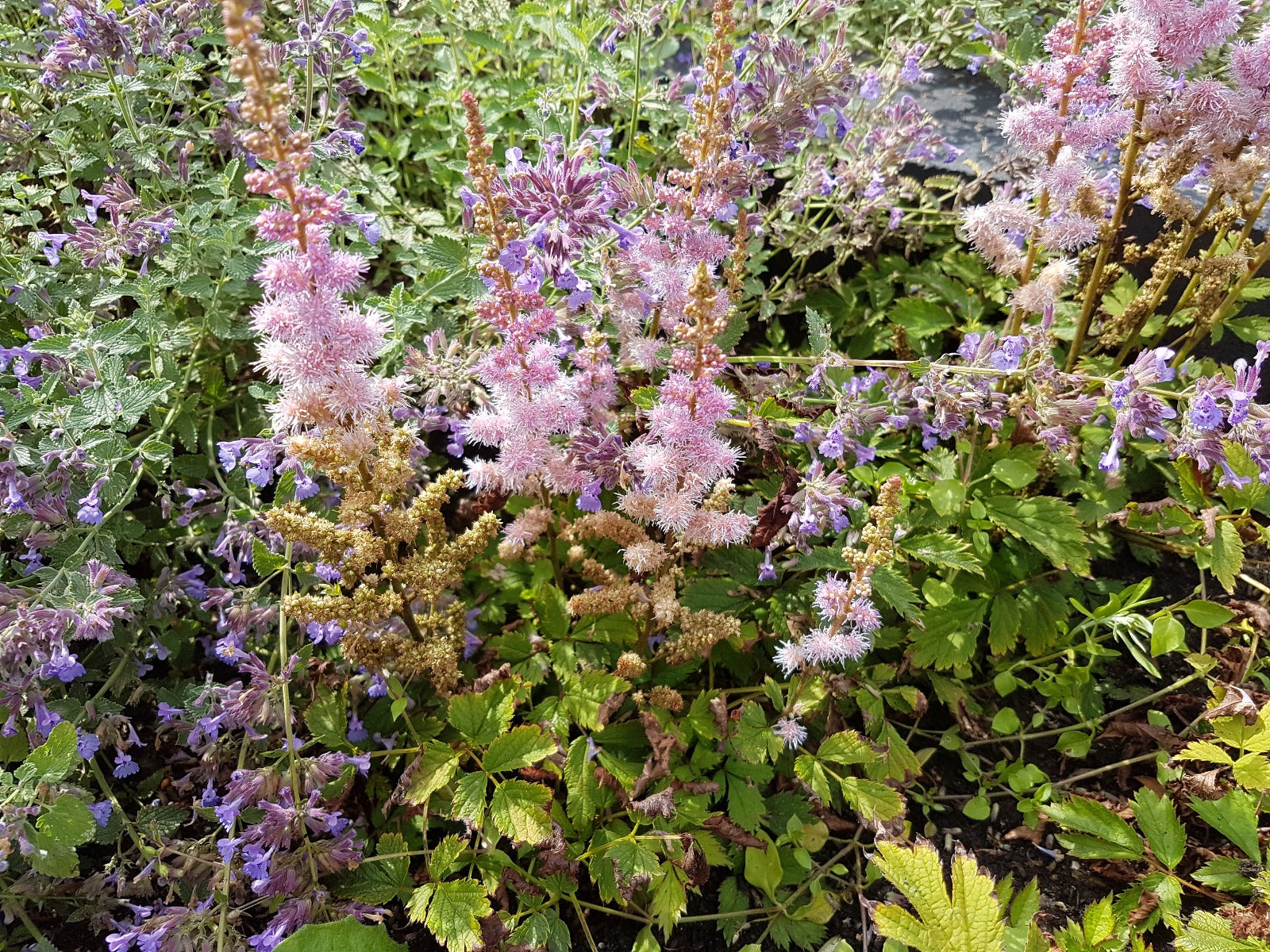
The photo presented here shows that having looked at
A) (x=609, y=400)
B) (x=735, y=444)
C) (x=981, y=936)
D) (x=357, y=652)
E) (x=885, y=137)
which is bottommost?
(x=981, y=936)

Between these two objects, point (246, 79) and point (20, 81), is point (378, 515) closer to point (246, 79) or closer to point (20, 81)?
point (246, 79)

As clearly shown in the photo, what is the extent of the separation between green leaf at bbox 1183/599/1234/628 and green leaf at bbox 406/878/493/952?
1.77 m

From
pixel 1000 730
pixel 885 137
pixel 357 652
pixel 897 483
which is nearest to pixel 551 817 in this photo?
pixel 357 652

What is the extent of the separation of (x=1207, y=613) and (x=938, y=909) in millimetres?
1099

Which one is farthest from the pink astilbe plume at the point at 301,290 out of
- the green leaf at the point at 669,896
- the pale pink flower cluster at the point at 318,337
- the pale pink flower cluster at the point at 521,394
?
the green leaf at the point at 669,896

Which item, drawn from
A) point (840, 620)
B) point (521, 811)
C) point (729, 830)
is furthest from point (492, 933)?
point (840, 620)

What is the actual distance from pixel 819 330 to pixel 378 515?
117 centimetres

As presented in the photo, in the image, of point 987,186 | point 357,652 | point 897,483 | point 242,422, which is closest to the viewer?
point 897,483

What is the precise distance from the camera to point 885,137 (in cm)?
280

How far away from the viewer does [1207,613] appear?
214 cm

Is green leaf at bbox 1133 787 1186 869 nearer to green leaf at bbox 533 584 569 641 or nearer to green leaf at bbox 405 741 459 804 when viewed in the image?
green leaf at bbox 533 584 569 641

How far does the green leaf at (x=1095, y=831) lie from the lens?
198 centimetres

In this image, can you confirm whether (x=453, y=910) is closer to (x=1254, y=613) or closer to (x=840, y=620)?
(x=840, y=620)

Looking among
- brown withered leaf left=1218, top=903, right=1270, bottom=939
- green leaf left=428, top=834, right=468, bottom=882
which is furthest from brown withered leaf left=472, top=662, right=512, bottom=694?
brown withered leaf left=1218, top=903, right=1270, bottom=939
